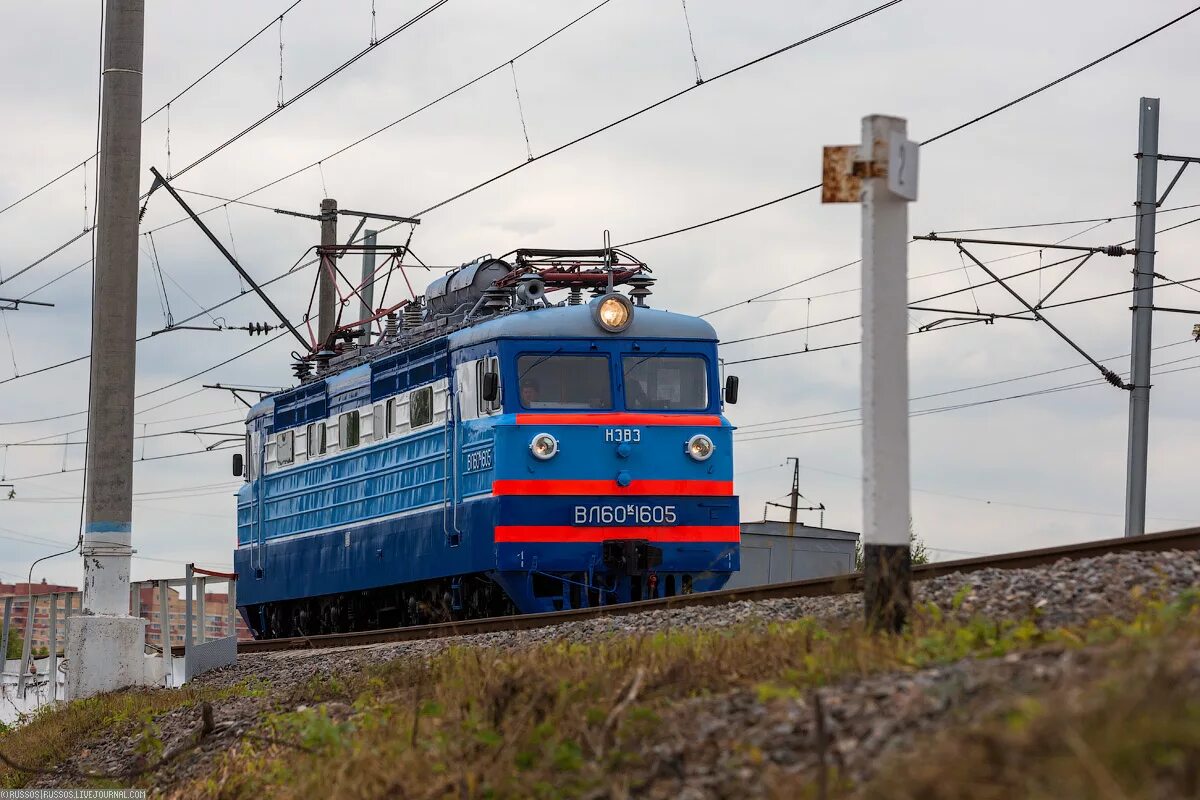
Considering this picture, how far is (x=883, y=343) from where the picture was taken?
26.6ft

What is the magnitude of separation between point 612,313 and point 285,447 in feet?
25.8

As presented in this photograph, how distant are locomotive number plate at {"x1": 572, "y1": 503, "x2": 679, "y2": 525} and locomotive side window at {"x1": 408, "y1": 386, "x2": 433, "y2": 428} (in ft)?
8.12

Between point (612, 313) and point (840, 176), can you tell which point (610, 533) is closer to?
point (612, 313)

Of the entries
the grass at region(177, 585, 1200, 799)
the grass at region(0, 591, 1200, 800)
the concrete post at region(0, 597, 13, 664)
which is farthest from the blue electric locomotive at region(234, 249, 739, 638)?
the grass at region(177, 585, 1200, 799)

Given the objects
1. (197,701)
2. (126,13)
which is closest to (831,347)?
(126,13)

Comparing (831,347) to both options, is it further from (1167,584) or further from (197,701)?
(1167,584)

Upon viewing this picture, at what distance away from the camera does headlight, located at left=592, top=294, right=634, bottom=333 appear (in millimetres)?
17828

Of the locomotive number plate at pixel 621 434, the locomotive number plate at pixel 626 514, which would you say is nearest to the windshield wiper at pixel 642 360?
the locomotive number plate at pixel 621 434

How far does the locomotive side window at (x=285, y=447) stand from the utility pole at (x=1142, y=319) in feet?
36.9

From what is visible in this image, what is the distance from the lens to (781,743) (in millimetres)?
5973

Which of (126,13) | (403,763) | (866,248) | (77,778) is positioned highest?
(126,13)

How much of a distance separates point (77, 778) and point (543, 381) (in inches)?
279

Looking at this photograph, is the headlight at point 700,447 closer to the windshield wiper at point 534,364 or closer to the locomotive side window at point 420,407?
the windshield wiper at point 534,364

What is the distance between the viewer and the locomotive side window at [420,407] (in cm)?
1894
